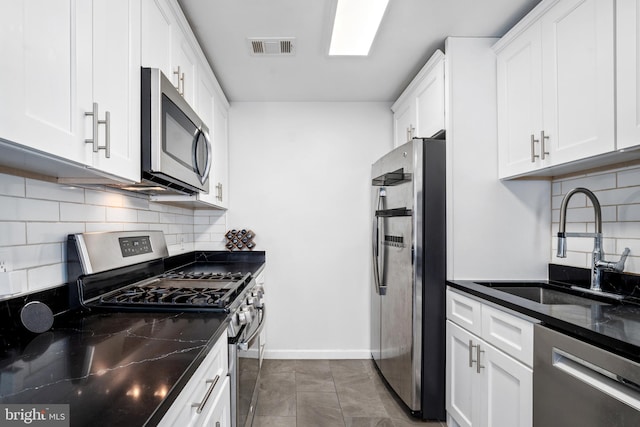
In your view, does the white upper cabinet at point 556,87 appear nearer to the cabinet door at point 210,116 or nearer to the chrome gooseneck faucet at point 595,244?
the chrome gooseneck faucet at point 595,244

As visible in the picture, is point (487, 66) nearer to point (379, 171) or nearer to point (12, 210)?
point (379, 171)

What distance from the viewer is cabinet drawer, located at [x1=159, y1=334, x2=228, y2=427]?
0.79m

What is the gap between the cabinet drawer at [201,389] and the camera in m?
0.79

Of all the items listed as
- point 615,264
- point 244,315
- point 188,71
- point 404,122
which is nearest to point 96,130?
point 244,315

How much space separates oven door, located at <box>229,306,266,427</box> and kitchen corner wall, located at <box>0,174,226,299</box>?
2.49ft

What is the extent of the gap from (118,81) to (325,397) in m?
2.32

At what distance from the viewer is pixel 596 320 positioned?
118 centimetres

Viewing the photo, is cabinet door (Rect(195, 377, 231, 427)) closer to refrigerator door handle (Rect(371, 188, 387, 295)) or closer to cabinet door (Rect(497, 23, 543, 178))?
refrigerator door handle (Rect(371, 188, 387, 295))

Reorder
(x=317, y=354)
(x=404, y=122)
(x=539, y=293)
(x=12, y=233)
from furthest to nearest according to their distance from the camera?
(x=317, y=354) < (x=404, y=122) < (x=539, y=293) < (x=12, y=233)

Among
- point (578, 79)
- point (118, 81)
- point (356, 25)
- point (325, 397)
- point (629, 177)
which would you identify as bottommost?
point (325, 397)

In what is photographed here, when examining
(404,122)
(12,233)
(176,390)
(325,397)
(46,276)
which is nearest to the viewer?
(176,390)

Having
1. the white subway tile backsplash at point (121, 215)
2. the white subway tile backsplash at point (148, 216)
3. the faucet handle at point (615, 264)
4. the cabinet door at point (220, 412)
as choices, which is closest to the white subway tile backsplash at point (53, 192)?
the white subway tile backsplash at point (121, 215)

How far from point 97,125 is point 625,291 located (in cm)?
228

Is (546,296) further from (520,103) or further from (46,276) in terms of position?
(46,276)
